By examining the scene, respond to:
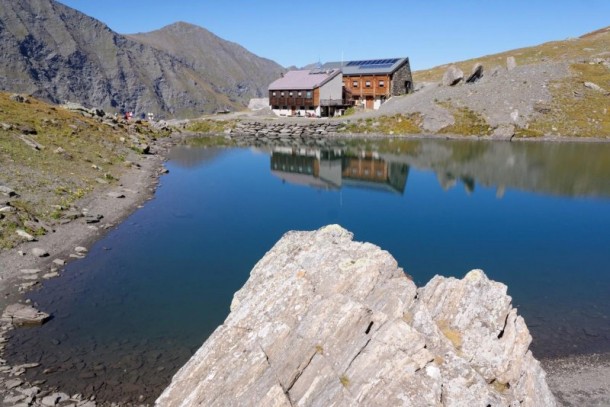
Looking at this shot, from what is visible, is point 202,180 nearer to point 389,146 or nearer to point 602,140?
point 389,146

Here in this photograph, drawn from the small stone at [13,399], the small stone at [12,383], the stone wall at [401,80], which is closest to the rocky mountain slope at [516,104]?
the stone wall at [401,80]

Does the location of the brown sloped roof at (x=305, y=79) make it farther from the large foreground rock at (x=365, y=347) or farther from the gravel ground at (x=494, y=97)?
the large foreground rock at (x=365, y=347)

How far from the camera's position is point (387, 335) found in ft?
47.2

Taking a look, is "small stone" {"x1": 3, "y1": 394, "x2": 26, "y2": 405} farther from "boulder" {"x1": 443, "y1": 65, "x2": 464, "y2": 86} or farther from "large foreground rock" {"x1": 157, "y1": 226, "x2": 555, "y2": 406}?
"boulder" {"x1": 443, "y1": 65, "x2": 464, "y2": 86}

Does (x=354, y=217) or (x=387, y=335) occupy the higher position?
(x=387, y=335)

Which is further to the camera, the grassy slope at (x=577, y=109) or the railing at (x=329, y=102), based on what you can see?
the railing at (x=329, y=102)

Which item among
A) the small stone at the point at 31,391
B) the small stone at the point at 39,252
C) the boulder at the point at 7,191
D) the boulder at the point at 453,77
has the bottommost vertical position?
the small stone at the point at 31,391

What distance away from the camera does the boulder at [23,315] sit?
1057 inches

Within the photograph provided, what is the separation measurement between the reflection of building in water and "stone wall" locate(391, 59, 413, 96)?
5381 cm

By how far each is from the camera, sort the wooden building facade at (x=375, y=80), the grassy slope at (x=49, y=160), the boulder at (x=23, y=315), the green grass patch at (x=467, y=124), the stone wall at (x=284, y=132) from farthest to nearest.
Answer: the wooden building facade at (x=375, y=80), the stone wall at (x=284, y=132), the green grass patch at (x=467, y=124), the grassy slope at (x=49, y=160), the boulder at (x=23, y=315)

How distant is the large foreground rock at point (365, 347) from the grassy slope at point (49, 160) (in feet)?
97.3

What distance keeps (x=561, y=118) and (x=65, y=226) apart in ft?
405

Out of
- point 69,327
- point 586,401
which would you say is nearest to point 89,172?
point 69,327

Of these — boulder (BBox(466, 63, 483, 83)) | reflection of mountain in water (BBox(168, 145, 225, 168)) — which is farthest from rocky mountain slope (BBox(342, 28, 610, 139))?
reflection of mountain in water (BBox(168, 145, 225, 168))
